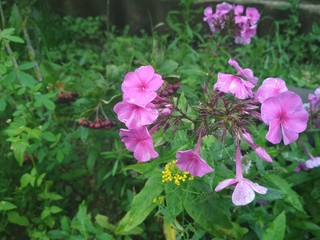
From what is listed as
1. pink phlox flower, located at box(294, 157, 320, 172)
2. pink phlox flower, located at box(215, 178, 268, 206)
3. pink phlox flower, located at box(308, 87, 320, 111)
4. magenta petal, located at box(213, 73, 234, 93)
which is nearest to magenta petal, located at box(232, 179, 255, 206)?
pink phlox flower, located at box(215, 178, 268, 206)

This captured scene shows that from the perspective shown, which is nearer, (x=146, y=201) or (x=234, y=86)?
(x=234, y=86)

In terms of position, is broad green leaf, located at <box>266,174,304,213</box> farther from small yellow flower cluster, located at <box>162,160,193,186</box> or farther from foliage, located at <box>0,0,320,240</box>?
small yellow flower cluster, located at <box>162,160,193,186</box>

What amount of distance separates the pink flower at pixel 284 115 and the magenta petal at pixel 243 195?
0.18 m

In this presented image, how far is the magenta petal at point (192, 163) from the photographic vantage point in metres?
1.22

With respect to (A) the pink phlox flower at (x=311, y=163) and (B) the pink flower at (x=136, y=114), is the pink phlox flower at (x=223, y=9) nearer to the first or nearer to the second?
(A) the pink phlox flower at (x=311, y=163)

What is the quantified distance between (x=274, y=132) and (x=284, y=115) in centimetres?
6

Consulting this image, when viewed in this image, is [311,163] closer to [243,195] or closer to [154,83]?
[243,195]

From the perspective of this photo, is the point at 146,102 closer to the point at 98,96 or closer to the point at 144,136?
the point at 144,136

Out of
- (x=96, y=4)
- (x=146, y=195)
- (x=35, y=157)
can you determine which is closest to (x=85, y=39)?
(x=96, y=4)

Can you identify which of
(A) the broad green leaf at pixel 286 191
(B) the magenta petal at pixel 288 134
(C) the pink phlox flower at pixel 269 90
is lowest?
(A) the broad green leaf at pixel 286 191

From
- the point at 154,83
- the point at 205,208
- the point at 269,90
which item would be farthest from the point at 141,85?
the point at 205,208

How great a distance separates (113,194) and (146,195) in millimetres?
867

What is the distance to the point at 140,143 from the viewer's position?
130 cm

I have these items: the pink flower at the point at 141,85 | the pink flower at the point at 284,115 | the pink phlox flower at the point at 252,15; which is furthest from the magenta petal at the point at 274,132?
the pink phlox flower at the point at 252,15
